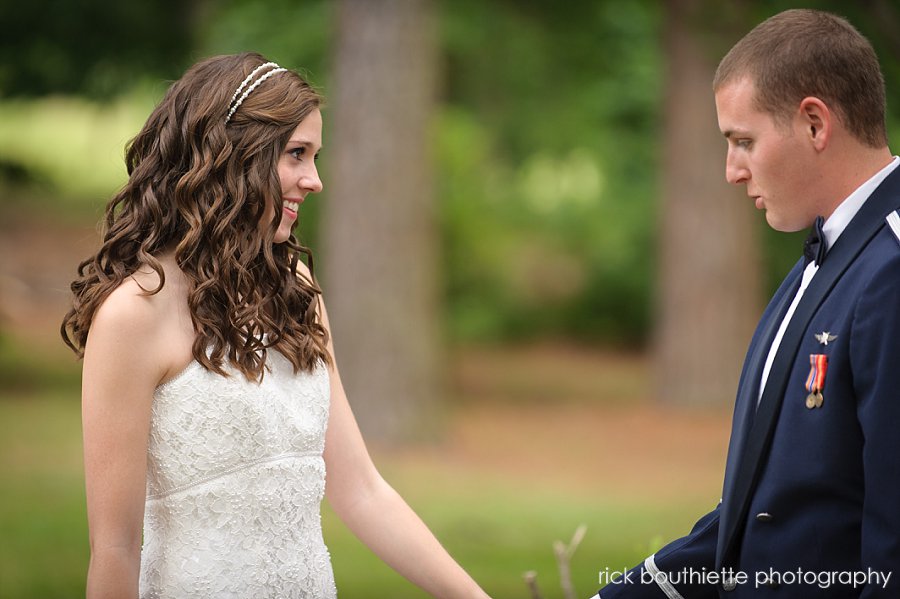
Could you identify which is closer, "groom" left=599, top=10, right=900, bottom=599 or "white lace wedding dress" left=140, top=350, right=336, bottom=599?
"groom" left=599, top=10, right=900, bottom=599

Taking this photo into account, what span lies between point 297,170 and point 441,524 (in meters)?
6.48

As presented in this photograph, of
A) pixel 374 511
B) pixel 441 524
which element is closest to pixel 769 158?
pixel 374 511

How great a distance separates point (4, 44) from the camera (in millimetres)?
13734

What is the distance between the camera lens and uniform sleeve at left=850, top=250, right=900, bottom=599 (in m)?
2.20

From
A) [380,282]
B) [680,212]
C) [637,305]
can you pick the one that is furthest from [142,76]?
[637,305]

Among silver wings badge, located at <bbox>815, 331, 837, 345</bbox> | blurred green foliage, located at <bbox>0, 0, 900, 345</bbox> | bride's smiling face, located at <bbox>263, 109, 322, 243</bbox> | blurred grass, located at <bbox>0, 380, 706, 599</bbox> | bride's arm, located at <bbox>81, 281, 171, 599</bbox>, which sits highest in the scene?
blurred green foliage, located at <bbox>0, 0, 900, 345</bbox>

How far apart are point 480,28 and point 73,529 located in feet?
36.0

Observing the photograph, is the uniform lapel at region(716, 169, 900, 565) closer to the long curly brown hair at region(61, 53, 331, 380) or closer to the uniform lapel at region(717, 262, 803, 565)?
the uniform lapel at region(717, 262, 803, 565)

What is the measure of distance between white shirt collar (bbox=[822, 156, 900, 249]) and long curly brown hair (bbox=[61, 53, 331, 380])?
4.45 ft

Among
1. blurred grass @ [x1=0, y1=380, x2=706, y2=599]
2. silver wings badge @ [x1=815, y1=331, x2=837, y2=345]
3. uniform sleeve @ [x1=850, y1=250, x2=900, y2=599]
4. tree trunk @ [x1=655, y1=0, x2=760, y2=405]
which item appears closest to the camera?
uniform sleeve @ [x1=850, y1=250, x2=900, y2=599]

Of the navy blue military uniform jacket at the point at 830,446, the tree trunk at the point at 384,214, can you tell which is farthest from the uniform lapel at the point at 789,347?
the tree trunk at the point at 384,214

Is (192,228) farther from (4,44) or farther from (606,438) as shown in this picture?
(4,44)

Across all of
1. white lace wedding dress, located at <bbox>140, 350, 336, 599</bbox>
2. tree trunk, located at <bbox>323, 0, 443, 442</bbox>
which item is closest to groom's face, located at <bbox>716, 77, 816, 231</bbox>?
white lace wedding dress, located at <bbox>140, 350, 336, 599</bbox>

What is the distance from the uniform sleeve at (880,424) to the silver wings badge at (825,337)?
8cm
